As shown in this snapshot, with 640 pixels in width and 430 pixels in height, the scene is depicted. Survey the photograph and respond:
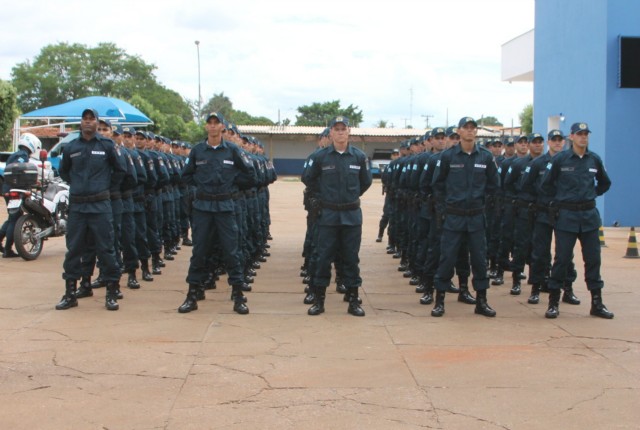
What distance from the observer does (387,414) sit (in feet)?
16.0

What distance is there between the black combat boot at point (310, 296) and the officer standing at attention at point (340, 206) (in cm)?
63

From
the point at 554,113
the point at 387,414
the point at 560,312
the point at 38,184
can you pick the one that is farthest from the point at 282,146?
the point at 387,414

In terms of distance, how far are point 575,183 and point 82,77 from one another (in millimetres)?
65239

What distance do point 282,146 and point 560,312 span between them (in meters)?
46.3

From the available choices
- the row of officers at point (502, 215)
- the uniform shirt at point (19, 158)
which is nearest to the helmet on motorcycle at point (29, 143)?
the uniform shirt at point (19, 158)

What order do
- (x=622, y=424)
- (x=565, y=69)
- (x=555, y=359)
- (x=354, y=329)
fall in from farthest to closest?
(x=565, y=69), (x=354, y=329), (x=555, y=359), (x=622, y=424)

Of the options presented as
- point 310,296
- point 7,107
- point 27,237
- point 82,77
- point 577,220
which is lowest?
point 310,296

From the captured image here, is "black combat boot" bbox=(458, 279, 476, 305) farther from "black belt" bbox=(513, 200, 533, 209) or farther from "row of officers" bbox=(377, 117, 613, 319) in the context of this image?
"black belt" bbox=(513, 200, 533, 209)

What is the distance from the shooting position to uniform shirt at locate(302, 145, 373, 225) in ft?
26.0

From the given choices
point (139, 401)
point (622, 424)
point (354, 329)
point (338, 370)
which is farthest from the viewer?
point (354, 329)

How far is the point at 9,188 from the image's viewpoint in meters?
11.5

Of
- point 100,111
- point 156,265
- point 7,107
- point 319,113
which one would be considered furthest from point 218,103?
point 156,265

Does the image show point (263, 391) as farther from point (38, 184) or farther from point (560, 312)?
point (38, 184)

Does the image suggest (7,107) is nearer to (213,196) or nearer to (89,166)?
(89,166)
